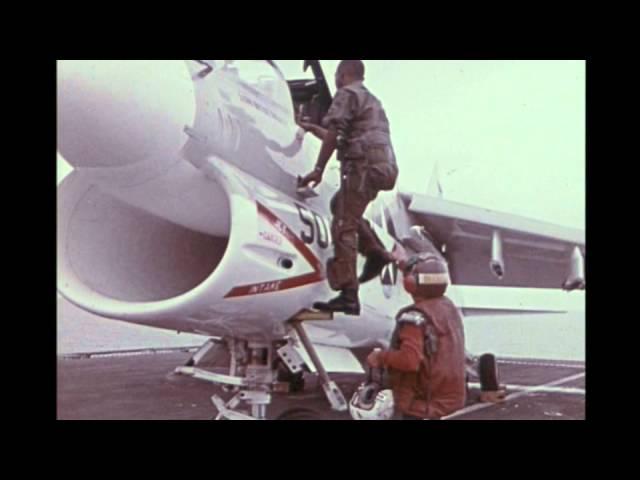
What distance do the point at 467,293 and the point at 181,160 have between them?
1570 millimetres

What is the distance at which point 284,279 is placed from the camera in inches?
130

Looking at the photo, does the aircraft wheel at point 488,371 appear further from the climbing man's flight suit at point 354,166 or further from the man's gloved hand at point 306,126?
the man's gloved hand at point 306,126

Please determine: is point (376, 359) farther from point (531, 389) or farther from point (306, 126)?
point (306, 126)

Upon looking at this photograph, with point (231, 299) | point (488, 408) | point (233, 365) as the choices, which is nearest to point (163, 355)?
point (233, 365)

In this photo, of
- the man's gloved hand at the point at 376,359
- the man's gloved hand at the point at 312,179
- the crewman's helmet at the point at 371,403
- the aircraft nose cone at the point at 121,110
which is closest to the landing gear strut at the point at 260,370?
the crewman's helmet at the point at 371,403

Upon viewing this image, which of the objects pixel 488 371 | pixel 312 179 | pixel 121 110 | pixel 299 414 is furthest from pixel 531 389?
pixel 121 110

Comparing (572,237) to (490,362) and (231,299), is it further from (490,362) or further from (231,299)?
(231,299)

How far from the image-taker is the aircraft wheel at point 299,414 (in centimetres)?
347

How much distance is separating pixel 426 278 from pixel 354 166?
0.63 metres

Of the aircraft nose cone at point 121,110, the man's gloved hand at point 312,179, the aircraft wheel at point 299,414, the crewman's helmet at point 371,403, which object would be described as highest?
the aircraft nose cone at point 121,110

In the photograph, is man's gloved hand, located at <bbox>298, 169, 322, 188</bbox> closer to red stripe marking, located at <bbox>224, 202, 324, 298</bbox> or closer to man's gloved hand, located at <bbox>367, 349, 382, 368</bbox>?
red stripe marking, located at <bbox>224, 202, 324, 298</bbox>

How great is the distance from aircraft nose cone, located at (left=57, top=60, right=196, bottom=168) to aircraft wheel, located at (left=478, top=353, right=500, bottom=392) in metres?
1.83

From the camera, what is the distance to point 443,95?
3449 mm

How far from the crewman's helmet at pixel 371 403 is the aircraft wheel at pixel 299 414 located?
204 millimetres
